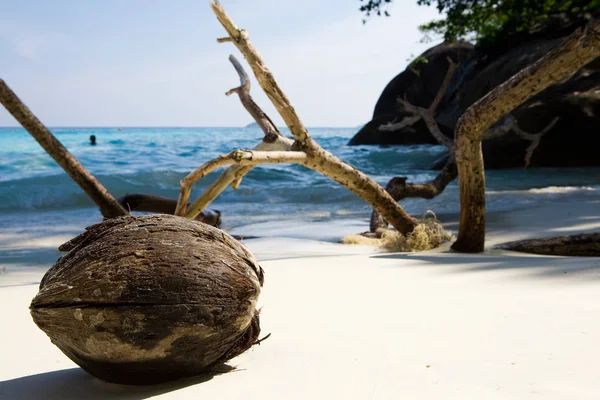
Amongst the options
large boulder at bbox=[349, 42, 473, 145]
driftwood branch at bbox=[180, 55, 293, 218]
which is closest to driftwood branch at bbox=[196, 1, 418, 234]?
driftwood branch at bbox=[180, 55, 293, 218]

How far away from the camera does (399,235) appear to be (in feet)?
21.1

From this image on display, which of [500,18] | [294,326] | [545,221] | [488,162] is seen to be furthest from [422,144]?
[294,326]

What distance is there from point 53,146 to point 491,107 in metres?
4.40

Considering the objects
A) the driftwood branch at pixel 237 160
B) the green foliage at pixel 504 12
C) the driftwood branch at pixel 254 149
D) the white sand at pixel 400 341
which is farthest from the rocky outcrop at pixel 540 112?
the white sand at pixel 400 341

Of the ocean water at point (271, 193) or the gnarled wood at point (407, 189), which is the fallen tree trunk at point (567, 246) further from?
the ocean water at point (271, 193)

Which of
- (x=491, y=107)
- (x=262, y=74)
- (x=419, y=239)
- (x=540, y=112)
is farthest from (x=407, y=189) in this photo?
(x=540, y=112)

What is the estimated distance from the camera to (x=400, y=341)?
2.58 meters

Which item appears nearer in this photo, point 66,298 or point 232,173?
point 66,298

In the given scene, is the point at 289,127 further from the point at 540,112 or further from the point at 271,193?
the point at 540,112

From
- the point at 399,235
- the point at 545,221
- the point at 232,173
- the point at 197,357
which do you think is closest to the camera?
the point at 197,357

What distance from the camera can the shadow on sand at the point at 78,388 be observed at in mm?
2031

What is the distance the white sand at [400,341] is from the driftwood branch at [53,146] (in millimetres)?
2344

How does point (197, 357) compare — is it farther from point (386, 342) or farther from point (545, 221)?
point (545, 221)

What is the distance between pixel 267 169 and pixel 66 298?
1726cm
